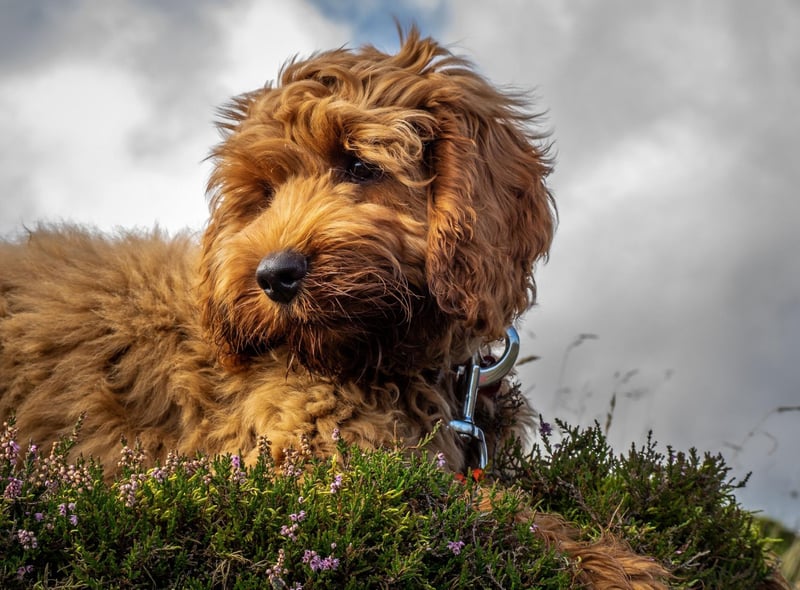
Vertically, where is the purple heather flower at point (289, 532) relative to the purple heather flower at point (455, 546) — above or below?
below

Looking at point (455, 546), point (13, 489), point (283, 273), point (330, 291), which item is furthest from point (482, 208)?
point (13, 489)

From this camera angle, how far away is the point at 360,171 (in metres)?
3.93

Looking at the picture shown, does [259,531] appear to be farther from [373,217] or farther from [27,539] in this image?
[373,217]

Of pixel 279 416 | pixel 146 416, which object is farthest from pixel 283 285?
pixel 146 416

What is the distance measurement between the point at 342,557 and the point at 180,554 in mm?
516

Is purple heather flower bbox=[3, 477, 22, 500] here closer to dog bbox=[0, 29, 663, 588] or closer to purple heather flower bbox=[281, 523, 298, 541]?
dog bbox=[0, 29, 663, 588]

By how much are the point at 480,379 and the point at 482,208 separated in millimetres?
885

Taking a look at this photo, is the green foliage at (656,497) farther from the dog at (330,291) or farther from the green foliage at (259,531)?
the green foliage at (259,531)

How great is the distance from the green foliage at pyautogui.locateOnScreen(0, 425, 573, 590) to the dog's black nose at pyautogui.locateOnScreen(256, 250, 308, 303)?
2.20ft

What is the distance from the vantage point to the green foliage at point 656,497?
4.04m

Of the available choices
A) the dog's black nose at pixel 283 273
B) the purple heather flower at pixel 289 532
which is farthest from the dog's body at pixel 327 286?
the purple heather flower at pixel 289 532

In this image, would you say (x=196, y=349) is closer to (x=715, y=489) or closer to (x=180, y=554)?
(x=180, y=554)

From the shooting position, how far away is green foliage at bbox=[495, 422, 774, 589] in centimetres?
404

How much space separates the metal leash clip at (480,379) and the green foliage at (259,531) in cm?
84
